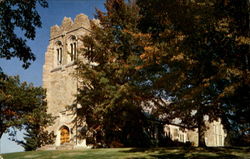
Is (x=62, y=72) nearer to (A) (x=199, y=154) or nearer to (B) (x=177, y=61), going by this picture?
(B) (x=177, y=61)

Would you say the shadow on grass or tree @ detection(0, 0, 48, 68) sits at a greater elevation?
tree @ detection(0, 0, 48, 68)

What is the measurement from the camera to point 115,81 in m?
18.5

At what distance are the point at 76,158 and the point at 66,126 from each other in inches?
678

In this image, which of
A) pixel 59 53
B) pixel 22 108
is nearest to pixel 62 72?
pixel 59 53

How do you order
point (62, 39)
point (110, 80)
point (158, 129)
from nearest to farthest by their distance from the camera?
point (110, 80) → point (158, 129) → point (62, 39)

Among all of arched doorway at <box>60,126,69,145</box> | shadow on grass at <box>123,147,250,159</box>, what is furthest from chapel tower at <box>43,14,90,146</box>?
shadow on grass at <box>123,147,250,159</box>

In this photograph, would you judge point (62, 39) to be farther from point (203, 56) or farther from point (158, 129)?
point (203, 56)

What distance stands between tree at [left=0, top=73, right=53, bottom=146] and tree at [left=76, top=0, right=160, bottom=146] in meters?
8.37

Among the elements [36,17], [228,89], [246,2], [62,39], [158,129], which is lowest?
[158,129]

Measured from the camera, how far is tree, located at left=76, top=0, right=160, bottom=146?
1719 centimetres

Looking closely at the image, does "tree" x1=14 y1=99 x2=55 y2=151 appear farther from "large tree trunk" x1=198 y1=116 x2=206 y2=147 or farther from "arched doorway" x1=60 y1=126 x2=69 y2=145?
"large tree trunk" x1=198 y1=116 x2=206 y2=147

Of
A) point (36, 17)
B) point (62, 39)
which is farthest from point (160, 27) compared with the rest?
point (62, 39)

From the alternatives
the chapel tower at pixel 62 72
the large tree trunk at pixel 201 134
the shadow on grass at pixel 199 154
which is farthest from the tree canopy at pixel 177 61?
the chapel tower at pixel 62 72

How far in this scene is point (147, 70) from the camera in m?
15.5
